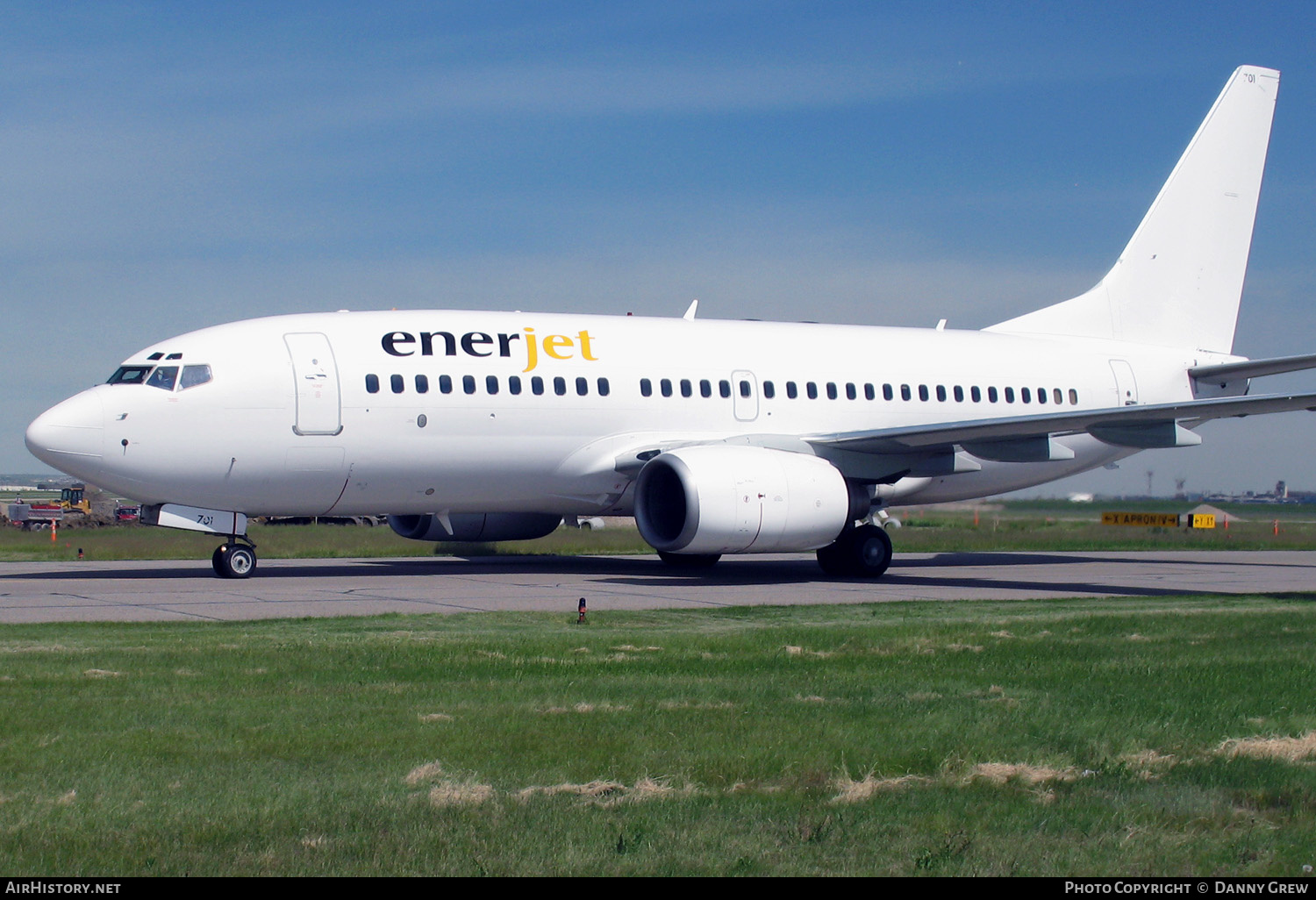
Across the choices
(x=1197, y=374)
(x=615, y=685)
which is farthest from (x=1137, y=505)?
(x=615, y=685)

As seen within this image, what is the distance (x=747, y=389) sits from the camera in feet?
75.7

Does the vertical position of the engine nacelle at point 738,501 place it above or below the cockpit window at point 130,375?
below

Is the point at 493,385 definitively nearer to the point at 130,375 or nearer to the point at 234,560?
the point at 234,560

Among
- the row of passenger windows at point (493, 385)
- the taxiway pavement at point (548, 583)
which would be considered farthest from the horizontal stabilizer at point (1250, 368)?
the row of passenger windows at point (493, 385)

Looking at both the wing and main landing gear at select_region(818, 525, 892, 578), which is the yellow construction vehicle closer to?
main landing gear at select_region(818, 525, 892, 578)

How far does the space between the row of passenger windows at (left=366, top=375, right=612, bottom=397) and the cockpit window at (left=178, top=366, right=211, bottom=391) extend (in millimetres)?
2281

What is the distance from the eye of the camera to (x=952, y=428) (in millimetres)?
20828

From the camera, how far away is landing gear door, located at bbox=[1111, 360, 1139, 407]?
27125 millimetres

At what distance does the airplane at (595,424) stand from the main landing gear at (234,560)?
47 millimetres

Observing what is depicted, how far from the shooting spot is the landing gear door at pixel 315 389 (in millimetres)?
19516

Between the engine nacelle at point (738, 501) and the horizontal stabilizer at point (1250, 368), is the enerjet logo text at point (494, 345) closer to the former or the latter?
A: the engine nacelle at point (738, 501)

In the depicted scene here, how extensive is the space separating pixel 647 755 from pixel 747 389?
1620 centimetres

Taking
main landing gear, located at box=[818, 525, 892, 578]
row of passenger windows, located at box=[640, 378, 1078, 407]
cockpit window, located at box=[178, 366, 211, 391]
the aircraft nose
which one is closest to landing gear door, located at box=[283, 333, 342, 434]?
cockpit window, located at box=[178, 366, 211, 391]

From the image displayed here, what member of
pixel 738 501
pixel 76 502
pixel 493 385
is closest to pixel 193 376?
pixel 493 385
